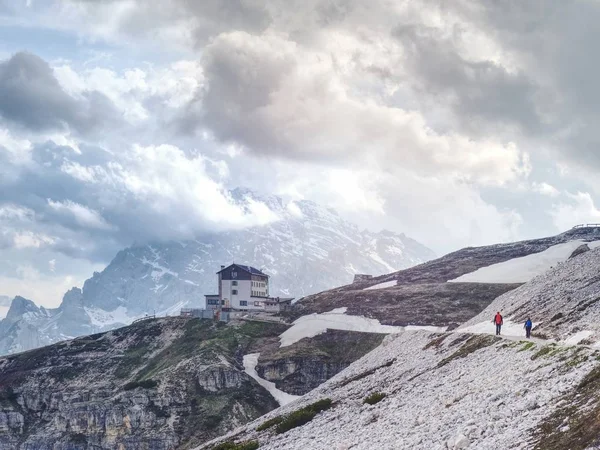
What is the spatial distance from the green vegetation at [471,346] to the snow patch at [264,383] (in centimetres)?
5934

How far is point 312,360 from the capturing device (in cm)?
12294

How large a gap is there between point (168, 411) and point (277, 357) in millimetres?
22303

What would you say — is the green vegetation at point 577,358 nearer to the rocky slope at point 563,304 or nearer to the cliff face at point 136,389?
the rocky slope at point 563,304

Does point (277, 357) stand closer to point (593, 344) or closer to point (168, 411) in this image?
point (168, 411)

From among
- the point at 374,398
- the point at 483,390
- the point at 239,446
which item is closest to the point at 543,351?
the point at 483,390

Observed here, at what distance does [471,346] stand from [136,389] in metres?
77.3

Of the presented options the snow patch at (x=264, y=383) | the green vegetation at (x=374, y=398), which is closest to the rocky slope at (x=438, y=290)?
the snow patch at (x=264, y=383)

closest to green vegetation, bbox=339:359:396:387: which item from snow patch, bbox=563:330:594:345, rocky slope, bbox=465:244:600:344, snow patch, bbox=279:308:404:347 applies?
rocky slope, bbox=465:244:600:344

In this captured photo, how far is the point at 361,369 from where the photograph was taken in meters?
80.5

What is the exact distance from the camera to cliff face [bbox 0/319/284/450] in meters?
114

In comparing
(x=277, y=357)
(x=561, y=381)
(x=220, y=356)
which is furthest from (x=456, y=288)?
(x=561, y=381)

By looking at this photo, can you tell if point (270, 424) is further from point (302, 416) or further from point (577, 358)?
point (577, 358)

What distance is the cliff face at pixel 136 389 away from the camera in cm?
11388

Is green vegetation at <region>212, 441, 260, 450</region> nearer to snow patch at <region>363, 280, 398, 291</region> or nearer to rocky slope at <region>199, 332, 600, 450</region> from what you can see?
rocky slope at <region>199, 332, 600, 450</region>
